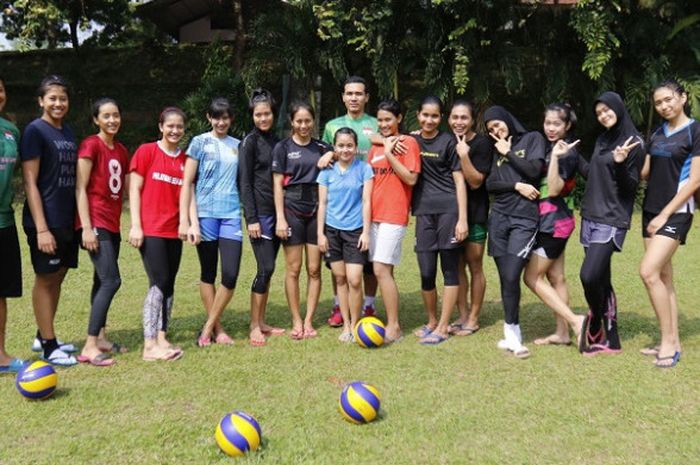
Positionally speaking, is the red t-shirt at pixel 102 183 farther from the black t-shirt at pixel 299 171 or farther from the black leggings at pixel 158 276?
the black t-shirt at pixel 299 171

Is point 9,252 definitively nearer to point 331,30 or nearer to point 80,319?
point 80,319

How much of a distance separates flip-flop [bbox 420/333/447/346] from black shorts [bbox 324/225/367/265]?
89 centimetres

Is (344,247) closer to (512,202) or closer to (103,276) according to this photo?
(512,202)

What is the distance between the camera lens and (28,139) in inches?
194

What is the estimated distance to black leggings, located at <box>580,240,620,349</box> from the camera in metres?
5.34

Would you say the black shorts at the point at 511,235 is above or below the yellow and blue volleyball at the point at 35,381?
above

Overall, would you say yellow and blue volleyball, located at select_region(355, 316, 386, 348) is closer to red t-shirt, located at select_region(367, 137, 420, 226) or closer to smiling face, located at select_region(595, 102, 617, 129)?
red t-shirt, located at select_region(367, 137, 420, 226)

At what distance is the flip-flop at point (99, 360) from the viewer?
17.1ft

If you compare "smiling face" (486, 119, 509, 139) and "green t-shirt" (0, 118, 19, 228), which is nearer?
"green t-shirt" (0, 118, 19, 228)

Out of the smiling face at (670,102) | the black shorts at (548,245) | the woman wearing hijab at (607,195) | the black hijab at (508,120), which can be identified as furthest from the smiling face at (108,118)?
the smiling face at (670,102)

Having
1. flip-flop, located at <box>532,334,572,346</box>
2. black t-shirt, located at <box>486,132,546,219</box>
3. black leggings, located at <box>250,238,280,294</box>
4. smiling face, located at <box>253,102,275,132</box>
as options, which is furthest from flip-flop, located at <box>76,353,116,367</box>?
flip-flop, located at <box>532,334,572,346</box>

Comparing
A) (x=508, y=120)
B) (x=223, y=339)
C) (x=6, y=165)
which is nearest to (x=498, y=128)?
(x=508, y=120)

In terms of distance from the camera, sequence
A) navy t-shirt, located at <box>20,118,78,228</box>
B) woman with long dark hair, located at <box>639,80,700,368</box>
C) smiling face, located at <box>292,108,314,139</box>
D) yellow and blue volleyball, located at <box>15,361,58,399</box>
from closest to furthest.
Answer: yellow and blue volleyball, located at <box>15,361,58,399</box>, navy t-shirt, located at <box>20,118,78,228</box>, woman with long dark hair, located at <box>639,80,700,368</box>, smiling face, located at <box>292,108,314,139</box>

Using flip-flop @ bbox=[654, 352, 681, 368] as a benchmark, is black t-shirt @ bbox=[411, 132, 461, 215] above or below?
above
